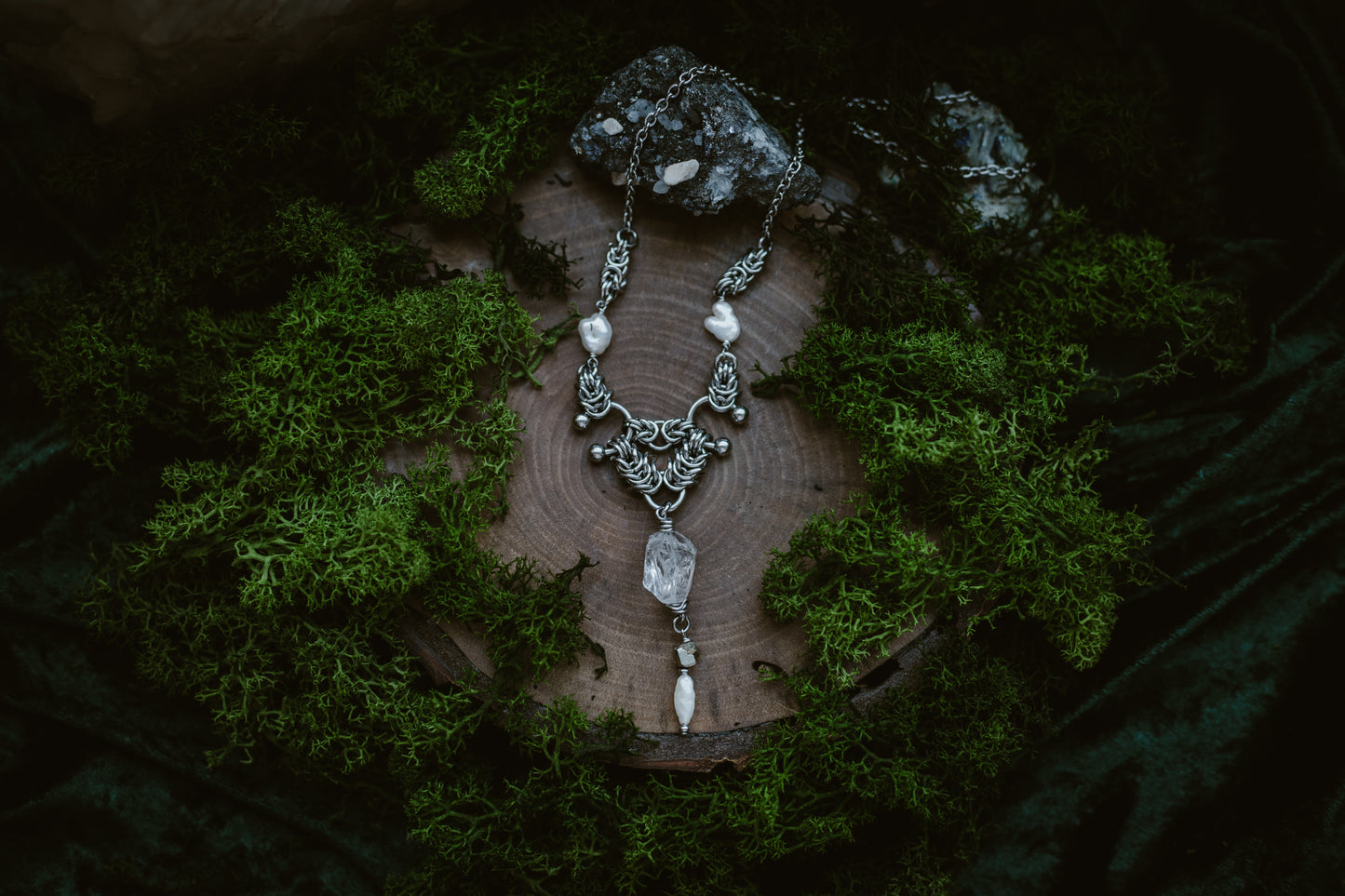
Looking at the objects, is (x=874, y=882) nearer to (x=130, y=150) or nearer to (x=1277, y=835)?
(x=1277, y=835)

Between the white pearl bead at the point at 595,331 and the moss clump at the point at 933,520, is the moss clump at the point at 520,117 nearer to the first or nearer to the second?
the white pearl bead at the point at 595,331

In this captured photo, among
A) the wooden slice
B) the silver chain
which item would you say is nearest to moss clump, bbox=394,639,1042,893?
the wooden slice

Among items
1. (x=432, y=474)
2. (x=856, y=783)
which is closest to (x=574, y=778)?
(x=856, y=783)

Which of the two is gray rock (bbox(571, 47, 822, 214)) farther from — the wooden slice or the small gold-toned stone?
the small gold-toned stone

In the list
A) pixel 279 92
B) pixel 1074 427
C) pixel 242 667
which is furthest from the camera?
pixel 1074 427

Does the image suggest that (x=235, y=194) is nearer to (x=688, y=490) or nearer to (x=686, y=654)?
(x=688, y=490)

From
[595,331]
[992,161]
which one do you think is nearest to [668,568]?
[595,331]
